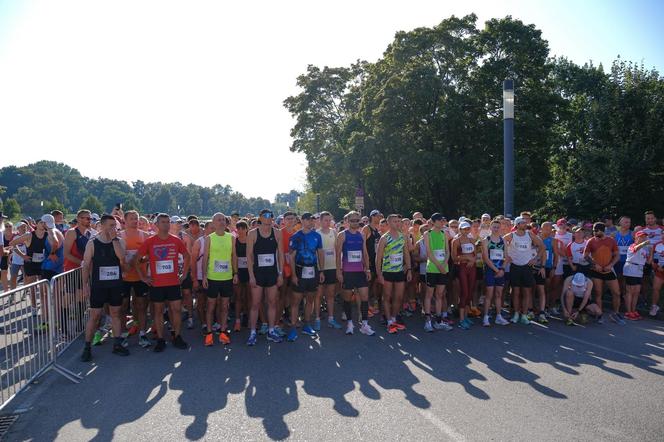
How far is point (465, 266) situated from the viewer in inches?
333

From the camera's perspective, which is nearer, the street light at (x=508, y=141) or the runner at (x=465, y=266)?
the runner at (x=465, y=266)

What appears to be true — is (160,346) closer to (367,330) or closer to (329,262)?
(329,262)

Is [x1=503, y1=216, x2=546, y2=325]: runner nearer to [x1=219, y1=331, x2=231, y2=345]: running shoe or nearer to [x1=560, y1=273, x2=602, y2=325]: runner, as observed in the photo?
[x1=560, y1=273, x2=602, y2=325]: runner

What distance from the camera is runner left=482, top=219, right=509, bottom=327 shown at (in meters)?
8.50

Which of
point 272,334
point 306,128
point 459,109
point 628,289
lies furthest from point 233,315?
point 306,128

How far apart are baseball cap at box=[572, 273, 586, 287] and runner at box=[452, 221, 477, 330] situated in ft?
7.00

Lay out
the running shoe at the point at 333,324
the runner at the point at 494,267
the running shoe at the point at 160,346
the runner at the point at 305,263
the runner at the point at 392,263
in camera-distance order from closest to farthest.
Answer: the running shoe at the point at 160,346 < the runner at the point at 305,263 < the runner at the point at 392,263 < the running shoe at the point at 333,324 < the runner at the point at 494,267

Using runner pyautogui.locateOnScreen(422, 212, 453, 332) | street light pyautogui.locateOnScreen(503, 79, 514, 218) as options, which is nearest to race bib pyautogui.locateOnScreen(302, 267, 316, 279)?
runner pyautogui.locateOnScreen(422, 212, 453, 332)

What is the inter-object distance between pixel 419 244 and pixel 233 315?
424 cm

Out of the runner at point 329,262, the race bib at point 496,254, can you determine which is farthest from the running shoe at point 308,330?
the race bib at point 496,254

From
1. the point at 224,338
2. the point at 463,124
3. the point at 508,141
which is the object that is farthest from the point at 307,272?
the point at 463,124

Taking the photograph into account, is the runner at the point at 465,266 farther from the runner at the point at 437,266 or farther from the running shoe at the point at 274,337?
the running shoe at the point at 274,337

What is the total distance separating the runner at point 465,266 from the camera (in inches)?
332

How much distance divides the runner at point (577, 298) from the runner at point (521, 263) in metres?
0.65
